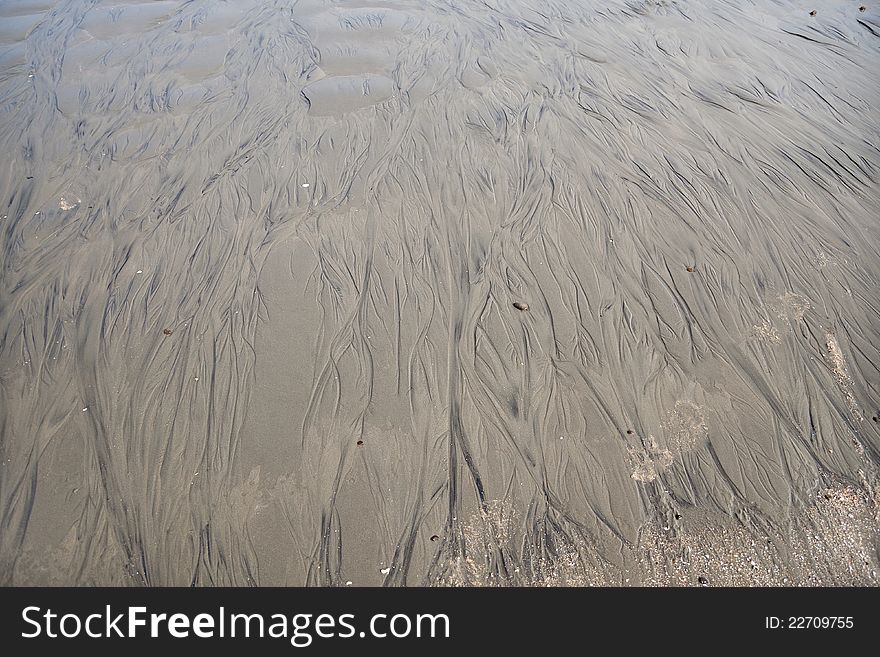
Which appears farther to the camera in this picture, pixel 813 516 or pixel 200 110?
pixel 200 110

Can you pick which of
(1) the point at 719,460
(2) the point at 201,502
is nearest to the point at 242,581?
(2) the point at 201,502

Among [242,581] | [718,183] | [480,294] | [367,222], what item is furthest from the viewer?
[718,183]

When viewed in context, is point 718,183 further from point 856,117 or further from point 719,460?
point 719,460

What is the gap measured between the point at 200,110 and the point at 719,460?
192 inches

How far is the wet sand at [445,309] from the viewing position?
2.64 metres

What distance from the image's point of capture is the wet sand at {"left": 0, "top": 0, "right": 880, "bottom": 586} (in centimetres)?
264

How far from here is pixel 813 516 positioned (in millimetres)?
Answer: 2645

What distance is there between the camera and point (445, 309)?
3561 millimetres

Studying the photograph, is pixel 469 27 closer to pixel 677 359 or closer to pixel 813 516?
pixel 677 359
